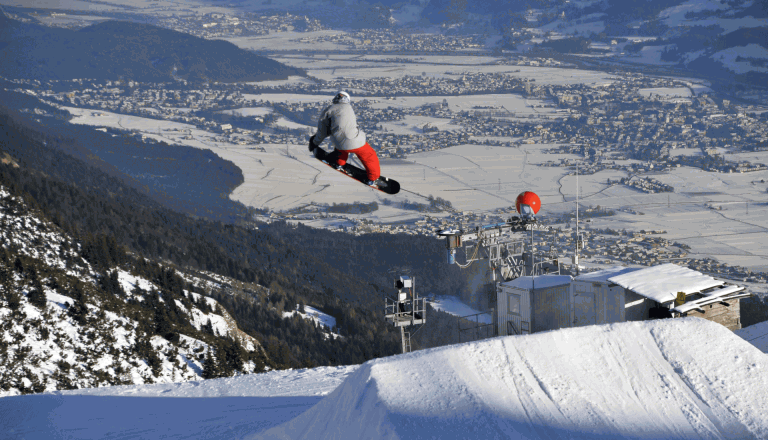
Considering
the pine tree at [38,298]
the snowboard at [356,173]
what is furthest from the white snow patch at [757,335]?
the pine tree at [38,298]

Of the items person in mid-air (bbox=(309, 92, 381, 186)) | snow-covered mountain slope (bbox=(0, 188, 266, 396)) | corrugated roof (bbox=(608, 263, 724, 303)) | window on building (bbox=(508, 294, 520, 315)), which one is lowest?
snow-covered mountain slope (bbox=(0, 188, 266, 396))

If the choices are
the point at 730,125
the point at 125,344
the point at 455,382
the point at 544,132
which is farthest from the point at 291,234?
the point at 730,125

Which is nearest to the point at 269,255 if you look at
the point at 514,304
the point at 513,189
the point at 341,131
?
the point at 514,304

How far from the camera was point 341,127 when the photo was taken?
12.7 meters

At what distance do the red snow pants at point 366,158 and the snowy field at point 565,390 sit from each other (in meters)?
3.55

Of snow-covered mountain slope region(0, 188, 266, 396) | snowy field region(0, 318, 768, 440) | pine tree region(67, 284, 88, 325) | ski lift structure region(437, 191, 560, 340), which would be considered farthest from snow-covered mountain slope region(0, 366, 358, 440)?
pine tree region(67, 284, 88, 325)

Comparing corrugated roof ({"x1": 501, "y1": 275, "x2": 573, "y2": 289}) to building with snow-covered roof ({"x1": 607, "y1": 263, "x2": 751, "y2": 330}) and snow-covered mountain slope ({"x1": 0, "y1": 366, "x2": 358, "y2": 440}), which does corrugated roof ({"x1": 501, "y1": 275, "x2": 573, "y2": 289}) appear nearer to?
building with snow-covered roof ({"x1": 607, "y1": 263, "x2": 751, "y2": 330})

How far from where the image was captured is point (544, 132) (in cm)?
16188

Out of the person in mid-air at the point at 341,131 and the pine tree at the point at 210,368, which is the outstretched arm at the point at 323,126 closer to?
the person in mid-air at the point at 341,131

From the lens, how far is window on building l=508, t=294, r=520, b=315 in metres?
18.3

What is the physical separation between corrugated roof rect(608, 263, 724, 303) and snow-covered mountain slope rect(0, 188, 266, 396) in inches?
581

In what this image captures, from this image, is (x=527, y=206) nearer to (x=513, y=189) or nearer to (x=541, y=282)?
(x=541, y=282)

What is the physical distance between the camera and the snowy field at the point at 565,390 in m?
11.0

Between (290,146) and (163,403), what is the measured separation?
416ft
